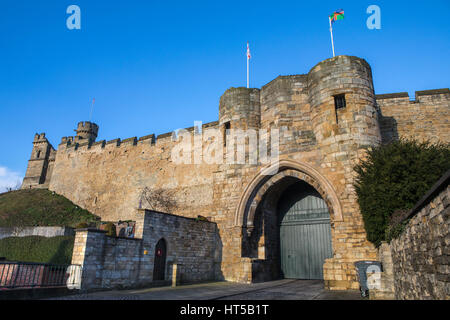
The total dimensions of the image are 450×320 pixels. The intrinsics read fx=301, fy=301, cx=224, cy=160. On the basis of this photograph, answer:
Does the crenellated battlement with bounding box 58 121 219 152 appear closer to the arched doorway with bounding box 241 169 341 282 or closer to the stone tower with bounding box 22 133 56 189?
the stone tower with bounding box 22 133 56 189

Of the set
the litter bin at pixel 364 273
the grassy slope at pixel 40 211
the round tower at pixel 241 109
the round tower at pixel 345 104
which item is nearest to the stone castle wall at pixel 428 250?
the litter bin at pixel 364 273

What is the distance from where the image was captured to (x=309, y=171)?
983 centimetres

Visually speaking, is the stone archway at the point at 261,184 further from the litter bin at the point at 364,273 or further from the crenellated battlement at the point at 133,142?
the crenellated battlement at the point at 133,142

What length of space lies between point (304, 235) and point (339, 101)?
5.10m

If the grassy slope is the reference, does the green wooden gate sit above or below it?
below

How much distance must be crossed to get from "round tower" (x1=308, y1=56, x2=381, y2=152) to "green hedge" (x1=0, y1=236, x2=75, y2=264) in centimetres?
1224

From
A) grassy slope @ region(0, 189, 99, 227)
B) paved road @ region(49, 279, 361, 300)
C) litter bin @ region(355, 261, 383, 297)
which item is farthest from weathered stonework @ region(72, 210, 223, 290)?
grassy slope @ region(0, 189, 99, 227)

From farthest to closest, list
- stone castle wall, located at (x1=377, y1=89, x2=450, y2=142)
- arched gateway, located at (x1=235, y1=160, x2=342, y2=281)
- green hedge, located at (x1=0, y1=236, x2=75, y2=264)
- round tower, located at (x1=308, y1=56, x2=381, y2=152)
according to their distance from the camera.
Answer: green hedge, located at (x1=0, y1=236, x2=75, y2=264) → stone castle wall, located at (x1=377, y1=89, x2=450, y2=142) → arched gateway, located at (x1=235, y1=160, x2=342, y2=281) → round tower, located at (x1=308, y1=56, x2=381, y2=152)

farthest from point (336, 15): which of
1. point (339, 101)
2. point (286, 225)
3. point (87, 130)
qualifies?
point (87, 130)

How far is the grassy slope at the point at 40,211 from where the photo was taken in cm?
2020

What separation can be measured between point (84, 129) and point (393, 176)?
28998 millimetres

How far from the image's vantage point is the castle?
9.03 m

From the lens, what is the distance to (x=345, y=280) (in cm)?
813
